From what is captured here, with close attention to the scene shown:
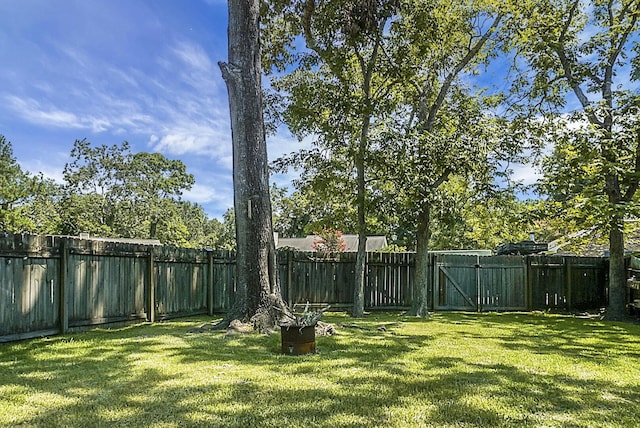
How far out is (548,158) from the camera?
36.3 ft

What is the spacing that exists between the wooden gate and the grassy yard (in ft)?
17.4

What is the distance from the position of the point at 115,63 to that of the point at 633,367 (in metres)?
22.3

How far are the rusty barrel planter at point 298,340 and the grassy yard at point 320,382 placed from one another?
105 millimetres

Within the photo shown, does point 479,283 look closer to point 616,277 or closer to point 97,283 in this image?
point 616,277

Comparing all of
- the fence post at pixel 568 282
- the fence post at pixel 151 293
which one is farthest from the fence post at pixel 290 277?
the fence post at pixel 568 282

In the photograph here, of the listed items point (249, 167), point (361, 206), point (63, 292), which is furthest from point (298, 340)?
point (361, 206)

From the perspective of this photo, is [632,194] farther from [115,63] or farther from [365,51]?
[115,63]

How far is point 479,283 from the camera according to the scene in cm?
1242

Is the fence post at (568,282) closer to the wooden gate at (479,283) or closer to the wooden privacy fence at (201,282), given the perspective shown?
the wooden privacy fence at (201,282)

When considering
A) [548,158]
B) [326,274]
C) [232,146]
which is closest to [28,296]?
[232,146]

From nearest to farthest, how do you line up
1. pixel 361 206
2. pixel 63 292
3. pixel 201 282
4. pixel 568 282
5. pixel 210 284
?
pixel 63 292 < pixel 361 206 < pixel 201 282 < pixel 210 284 < pixel 568 282

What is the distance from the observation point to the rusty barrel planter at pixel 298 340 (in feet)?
17.0

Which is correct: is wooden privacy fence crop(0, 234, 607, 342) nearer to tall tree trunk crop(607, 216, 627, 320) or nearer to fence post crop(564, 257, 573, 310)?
fence post crop(564, 257, 573, 310)

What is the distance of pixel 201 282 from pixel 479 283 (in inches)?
271
